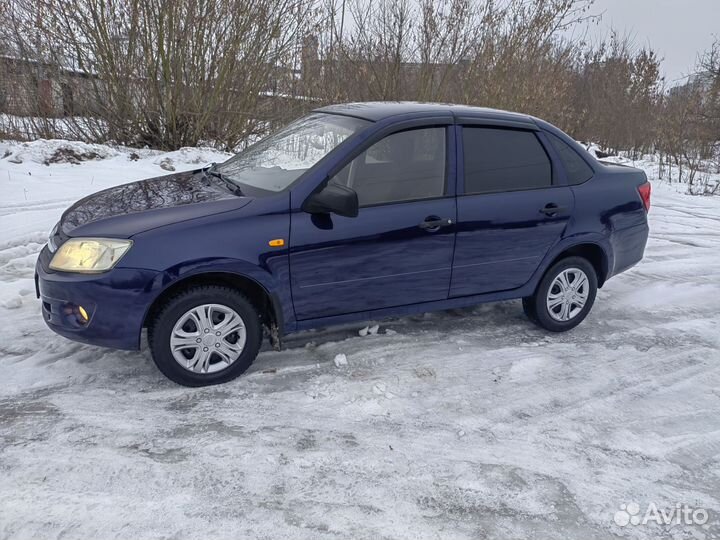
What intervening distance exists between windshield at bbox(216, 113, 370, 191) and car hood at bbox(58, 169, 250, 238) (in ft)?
0.74

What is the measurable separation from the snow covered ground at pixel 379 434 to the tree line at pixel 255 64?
686 centimetres

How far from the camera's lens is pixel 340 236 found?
3564 millimetres

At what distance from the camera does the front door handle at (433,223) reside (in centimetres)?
380

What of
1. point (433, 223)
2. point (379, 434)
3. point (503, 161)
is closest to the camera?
point (379, 434)

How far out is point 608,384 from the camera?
3.76m

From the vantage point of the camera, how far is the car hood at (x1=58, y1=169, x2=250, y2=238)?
3.30m

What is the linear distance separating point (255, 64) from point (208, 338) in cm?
885

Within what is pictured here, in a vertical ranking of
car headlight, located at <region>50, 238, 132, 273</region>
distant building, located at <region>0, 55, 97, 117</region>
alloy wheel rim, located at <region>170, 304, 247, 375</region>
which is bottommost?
alloy wheel rim, located at <region>170, 304, 247, 375</region>

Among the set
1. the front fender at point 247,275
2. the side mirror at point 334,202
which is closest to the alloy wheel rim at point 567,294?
the side mirror at point 334,202

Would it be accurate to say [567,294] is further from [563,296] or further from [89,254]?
[89,254]

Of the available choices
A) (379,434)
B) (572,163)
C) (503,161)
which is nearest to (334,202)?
(379,434)

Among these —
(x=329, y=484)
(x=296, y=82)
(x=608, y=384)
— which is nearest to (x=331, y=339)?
(x=329, y=484)

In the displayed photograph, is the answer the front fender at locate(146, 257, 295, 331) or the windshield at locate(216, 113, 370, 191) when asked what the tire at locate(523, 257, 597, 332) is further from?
the front fender at locate(146, 257, 295, 331)

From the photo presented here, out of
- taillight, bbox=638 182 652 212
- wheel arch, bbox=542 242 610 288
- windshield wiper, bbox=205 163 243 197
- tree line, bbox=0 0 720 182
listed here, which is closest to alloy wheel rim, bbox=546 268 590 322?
wheel arch, bbox=542 242 610 288
